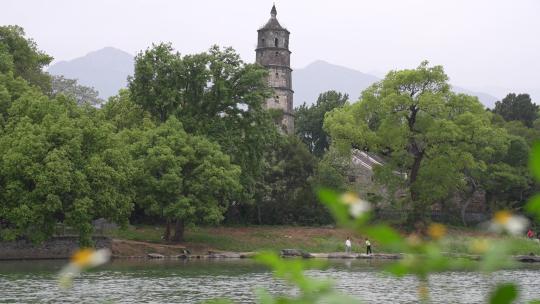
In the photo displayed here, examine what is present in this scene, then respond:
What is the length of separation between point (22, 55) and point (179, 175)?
14.2m

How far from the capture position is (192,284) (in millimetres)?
27234

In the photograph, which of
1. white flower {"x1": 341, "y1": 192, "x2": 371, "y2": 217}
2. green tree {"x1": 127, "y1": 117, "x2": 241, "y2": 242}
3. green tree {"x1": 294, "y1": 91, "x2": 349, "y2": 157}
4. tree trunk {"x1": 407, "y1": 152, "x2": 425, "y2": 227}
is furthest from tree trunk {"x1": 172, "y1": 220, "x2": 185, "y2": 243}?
white flower {"x1": 341, "y1": 192, "x2": 371, "y2": 217}

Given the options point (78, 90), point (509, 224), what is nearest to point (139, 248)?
point (509, 224)

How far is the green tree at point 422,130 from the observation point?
53344mm

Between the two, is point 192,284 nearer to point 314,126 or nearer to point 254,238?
point 254,238

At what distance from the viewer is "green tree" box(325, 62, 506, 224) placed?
5334 centimetres

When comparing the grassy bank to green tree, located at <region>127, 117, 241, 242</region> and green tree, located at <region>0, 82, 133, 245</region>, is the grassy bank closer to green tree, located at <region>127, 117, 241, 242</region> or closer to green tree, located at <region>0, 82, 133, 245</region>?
green tree, located at <region>127, 117, 241, 242</region>

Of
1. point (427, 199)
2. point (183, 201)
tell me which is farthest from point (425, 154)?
point (183, 201)

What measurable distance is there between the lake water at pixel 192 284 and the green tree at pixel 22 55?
17.9 m

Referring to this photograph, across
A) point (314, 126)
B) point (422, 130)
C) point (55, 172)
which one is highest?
point (314, 126)

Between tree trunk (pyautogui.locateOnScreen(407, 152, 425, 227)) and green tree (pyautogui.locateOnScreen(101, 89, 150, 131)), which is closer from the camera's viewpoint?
green tree (pyautogui.locateOnScreen(101, 89, 150, 131))

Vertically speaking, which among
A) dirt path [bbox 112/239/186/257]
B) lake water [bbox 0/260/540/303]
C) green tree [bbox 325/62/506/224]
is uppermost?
green tree [bbox 325/62/506/224]

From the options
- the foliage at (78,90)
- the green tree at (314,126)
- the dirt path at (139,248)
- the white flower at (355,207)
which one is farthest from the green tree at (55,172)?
the foliage at (78,90)

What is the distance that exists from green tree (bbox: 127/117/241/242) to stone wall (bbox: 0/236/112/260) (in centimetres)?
367
